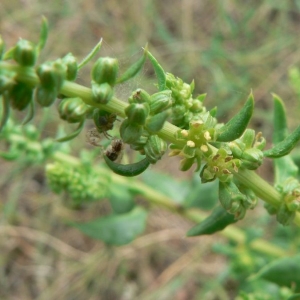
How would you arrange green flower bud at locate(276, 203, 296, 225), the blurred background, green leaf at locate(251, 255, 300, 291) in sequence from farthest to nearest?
the blurred background < green leaf at locate(251, 255, 300, 291) < green flower bud at locate(276, 203, 296, 225)

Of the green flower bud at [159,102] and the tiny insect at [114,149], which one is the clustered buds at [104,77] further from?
the tiny insect at [114,149]

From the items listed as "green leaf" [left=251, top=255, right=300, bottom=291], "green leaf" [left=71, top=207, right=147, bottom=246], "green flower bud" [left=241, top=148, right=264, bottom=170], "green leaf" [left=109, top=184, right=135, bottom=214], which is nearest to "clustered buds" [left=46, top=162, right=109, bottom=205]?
"green leaf" [left=109, top=184, right=135, bottom=214]

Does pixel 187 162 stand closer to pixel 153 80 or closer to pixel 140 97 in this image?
pixel 140 97

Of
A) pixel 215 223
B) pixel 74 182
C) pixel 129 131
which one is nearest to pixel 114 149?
pixel 129 131

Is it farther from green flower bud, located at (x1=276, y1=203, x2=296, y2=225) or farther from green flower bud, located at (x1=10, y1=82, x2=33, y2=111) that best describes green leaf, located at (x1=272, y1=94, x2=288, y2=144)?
green flower bud, located at (x1=10, y1=82, x2=33, y2=111)

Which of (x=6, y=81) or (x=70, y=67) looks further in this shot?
(x=70, y=67)

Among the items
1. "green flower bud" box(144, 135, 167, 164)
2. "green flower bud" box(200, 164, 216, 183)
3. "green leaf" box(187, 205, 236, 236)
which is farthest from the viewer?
"green leaf" box(187, 205, 236, 236)

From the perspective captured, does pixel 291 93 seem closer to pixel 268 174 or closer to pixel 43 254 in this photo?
pixel 268 174
